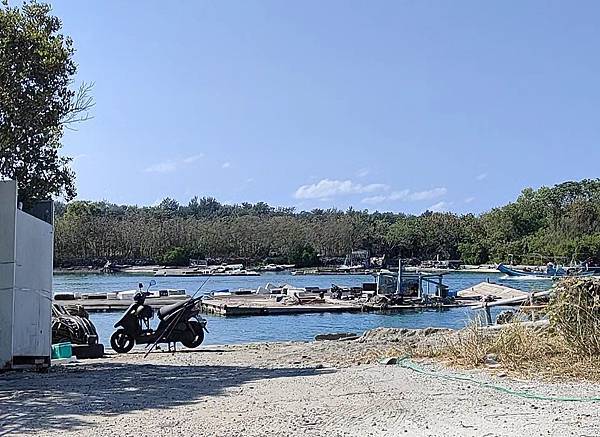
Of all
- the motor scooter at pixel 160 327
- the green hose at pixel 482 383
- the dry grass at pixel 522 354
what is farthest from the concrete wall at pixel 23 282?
the dry grass at pixel 522 354

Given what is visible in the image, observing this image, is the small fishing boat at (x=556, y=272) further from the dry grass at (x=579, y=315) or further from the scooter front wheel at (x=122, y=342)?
the scooter front wheel at (x=122, y=342)

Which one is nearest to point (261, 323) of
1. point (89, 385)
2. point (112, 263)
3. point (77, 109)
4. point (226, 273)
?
point (77, 109)

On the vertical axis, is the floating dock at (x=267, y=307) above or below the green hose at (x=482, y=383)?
below

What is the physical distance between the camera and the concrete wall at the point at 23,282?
1309cm

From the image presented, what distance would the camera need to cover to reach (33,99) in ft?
48.1

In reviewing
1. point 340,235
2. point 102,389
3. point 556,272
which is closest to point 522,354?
point 102,389

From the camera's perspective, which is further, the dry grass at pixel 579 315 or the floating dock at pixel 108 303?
the floating dock at pixel 108 303

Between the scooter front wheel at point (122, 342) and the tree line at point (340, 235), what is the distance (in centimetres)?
8878

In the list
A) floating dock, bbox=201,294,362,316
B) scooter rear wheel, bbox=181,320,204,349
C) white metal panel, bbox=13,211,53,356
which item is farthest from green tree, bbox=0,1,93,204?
floating dock, bbox=201,294,362,316

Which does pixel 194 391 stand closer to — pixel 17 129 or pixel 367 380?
pixel 367 380

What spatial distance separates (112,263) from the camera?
119062 millimetres

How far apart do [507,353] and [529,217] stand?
365 ft

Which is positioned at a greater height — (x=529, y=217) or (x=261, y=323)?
(x=529, y=217)

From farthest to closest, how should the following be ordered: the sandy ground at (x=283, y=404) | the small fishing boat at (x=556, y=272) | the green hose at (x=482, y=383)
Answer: the small fishing boat at (x=556, y=272), the green hose at (x=482, y=383), the sandy ground at (x=283, y=404)
